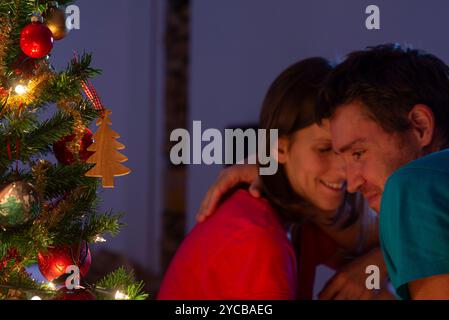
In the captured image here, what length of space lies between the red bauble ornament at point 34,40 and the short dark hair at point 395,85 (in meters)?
0.75

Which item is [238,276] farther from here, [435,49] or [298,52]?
[298,52]

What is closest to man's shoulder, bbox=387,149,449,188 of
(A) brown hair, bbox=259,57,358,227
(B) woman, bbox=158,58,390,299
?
(B) woman, bbox=158,58,390,299

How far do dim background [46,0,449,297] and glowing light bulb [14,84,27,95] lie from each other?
119 centimetres

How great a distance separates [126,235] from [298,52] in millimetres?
1770

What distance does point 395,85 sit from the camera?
4.70ft

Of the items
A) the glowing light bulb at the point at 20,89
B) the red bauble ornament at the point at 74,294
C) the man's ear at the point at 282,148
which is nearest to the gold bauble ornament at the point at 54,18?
the glowing light bulb at the point at 20,89

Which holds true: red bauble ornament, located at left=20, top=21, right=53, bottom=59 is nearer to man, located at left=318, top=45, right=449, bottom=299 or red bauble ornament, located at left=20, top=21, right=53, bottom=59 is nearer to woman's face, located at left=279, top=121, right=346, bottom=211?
man, located at left=318, top=45, right=449, bottom=299

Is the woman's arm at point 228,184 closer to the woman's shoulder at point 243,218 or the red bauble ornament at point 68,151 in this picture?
the woman's shoulder at point 243,218

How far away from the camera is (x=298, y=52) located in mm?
2729

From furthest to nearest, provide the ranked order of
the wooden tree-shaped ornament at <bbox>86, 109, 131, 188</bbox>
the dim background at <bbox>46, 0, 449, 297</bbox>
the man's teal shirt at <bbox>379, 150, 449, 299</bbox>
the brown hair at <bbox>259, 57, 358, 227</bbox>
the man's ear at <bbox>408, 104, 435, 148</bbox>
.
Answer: the dim background at <bbox>46, 0, 449, 297</bbox> → the brown hair at <bbox>259, 57, 358, 227</bbox> → the man's ear at <bbox>408, 104, 435, 148</bbox> → the wooden tree-shaped ornament at <bbox>86, 109, 131, 188</bbox> → the man's teal shirt at <bbox>379, 150, 449, 299</bbox>

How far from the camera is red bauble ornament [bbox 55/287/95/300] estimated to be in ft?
3.10

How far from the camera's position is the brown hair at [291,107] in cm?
168
